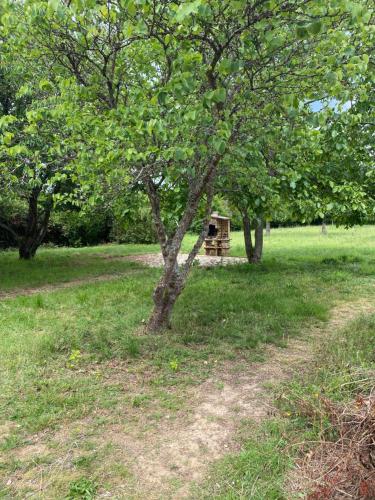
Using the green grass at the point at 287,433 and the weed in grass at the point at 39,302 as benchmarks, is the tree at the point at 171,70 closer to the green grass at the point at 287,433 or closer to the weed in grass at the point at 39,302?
the green grass at the point at 287,433

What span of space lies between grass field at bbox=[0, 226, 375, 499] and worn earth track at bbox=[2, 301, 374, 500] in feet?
0.08

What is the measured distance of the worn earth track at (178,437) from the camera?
2617 mm

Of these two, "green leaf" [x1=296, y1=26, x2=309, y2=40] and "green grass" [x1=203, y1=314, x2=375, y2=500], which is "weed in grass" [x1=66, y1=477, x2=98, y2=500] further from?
"green leaf" [x1=296, y1=26, x2=309, y2=40]

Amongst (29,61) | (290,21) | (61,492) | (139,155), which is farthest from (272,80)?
(61,492)

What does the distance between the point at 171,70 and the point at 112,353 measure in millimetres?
2991

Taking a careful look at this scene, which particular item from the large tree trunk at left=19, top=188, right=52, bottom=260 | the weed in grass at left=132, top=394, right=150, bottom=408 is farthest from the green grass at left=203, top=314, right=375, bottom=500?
the large tree trunk at left=19, top=188, right=52, bottom=260

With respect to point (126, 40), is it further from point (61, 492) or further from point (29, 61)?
point (61, 492)

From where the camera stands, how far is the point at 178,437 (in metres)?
3.09

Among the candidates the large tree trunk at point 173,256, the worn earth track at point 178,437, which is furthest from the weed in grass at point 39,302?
the worn earth track at point 178,437

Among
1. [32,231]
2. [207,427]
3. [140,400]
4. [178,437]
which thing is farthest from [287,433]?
[32,231]

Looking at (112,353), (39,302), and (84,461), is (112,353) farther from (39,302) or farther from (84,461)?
(39,302)

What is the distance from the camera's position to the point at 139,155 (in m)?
3.70

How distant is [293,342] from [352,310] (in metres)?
1.78

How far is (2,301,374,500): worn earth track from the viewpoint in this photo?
2.62 m
